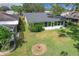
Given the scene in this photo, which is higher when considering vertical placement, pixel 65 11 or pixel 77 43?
pixel 65 11

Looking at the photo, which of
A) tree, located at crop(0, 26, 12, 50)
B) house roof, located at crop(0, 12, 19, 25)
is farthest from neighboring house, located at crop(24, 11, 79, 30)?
tree, located at crop(0, 26, 12, 50)

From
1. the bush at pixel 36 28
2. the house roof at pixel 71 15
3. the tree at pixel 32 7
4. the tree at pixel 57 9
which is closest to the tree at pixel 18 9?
the tree at pixel 32 7

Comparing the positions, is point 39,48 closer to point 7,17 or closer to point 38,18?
point 38,18

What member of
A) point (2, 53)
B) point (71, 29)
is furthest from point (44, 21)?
point (2, 53)

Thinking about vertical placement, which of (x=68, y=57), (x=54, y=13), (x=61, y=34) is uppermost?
(x=54, y=13)

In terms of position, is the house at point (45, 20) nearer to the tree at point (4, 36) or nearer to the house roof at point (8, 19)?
the house roof at point (8, 19)

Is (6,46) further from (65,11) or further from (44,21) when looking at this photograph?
(65,11)
